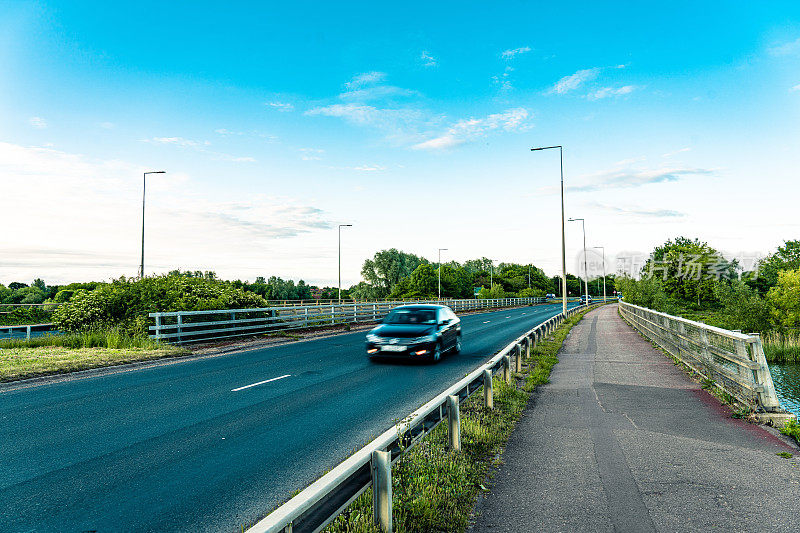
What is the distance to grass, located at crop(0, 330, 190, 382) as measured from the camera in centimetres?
1196

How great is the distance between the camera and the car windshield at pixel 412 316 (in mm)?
14914

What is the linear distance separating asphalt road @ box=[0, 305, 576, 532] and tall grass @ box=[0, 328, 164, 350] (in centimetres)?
459

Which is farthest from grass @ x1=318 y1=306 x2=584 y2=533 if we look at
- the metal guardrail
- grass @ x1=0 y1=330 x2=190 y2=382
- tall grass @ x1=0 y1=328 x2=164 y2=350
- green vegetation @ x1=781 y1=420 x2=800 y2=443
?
the metal guardrail

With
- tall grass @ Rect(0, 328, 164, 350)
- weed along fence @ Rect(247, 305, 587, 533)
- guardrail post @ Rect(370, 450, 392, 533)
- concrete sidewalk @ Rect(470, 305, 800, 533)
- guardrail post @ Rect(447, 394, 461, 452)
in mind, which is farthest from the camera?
tall grass @ Rect(0, 328, 164, 350)

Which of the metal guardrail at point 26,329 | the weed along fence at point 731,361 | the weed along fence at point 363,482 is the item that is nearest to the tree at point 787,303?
the weed along fence at point 731,361

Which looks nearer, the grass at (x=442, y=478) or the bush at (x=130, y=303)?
the grass at (x=442, y=478)

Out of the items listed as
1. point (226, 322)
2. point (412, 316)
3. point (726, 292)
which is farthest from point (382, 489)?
point (726, 292)

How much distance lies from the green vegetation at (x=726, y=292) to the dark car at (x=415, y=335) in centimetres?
2804

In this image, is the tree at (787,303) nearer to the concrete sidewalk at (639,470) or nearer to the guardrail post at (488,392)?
the concrete sidewalk at (639,470)

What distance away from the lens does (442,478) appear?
187 inches

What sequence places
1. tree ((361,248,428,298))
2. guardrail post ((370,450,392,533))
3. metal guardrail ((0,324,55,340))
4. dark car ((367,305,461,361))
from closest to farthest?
guardrail post ((370,450,392,533)) < dark car ((367,305,461,361)) < metal guardrail ((0,324,55,340)) < tree ((361,248,428,298))

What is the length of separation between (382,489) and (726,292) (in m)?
56.3

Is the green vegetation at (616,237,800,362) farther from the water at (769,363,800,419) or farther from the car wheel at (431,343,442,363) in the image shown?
the car wheel at (431,343,442,363)

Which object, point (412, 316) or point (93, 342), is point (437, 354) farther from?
point (93, 342)
